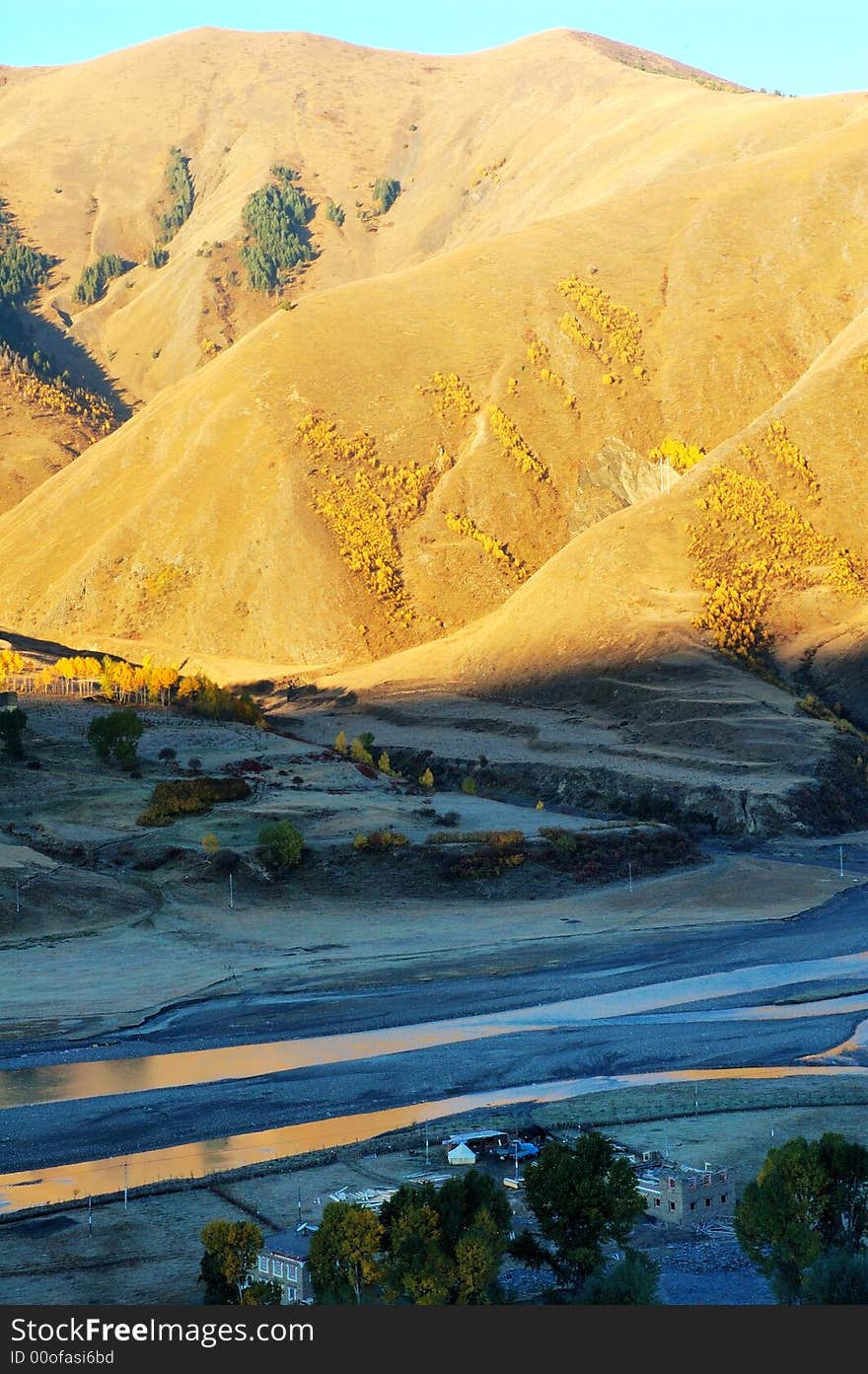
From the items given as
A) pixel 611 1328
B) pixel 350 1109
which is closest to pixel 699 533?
pixel 350 1109

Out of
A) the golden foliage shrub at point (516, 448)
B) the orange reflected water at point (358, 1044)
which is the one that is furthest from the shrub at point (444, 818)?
the golden foliage shrub at point (516, 448)

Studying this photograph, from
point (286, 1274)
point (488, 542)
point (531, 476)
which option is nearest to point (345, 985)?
point (286, 1274)

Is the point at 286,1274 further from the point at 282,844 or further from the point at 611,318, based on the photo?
the point at 611,318

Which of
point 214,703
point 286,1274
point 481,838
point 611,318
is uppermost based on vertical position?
point 611,318

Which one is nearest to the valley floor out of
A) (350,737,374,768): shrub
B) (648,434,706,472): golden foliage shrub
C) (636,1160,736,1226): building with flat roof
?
(636,1160,736,1226): building with flat roof

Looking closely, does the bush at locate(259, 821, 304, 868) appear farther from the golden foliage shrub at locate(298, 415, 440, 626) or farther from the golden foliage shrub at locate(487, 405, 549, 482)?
the golden foliage shrub at locate(487, 405, 549, 482)

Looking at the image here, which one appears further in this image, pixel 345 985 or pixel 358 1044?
pixel 345 985

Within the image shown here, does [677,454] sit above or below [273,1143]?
above

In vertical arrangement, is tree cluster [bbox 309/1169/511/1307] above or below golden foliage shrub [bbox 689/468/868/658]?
below
